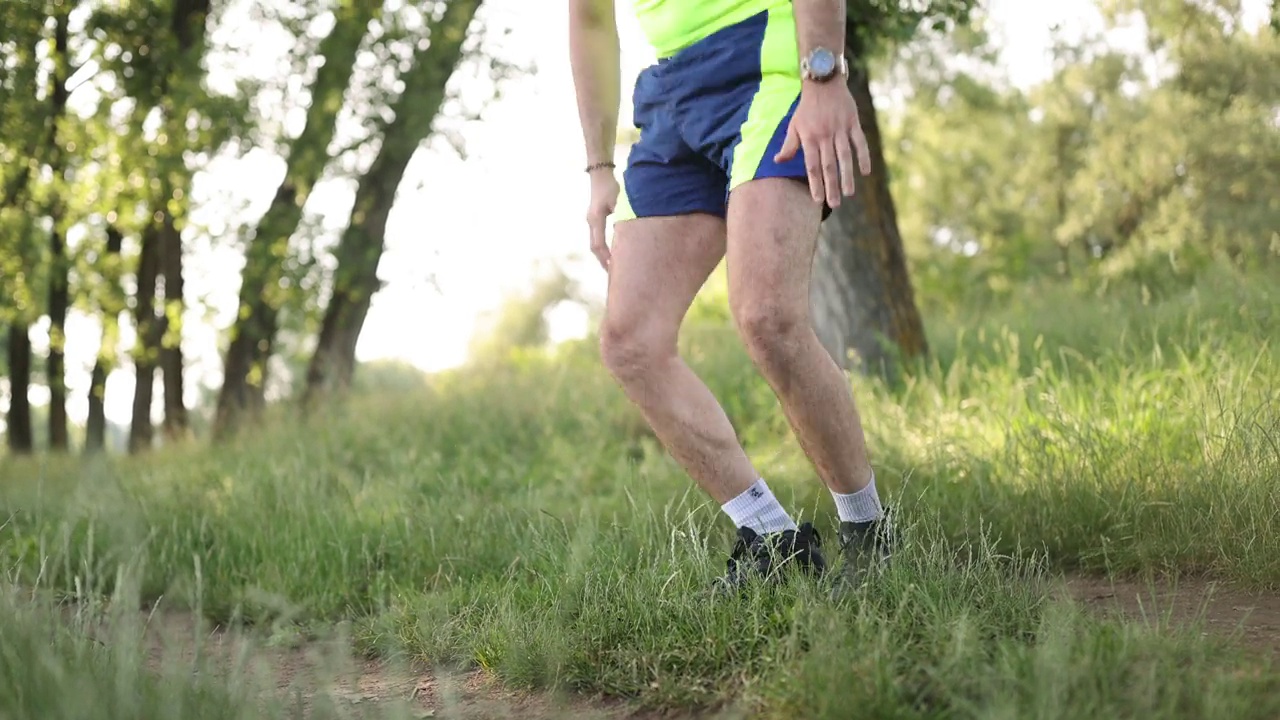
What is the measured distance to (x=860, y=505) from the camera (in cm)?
283

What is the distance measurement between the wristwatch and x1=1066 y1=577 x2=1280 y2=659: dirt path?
1.26m

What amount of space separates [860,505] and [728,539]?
2.53 feet

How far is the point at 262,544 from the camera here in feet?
13.7

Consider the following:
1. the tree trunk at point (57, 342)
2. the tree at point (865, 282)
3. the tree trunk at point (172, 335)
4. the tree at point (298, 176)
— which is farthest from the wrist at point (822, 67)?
the tree trunk at point (57, 342)

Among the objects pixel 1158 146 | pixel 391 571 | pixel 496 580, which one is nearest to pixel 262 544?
pixel 391 571

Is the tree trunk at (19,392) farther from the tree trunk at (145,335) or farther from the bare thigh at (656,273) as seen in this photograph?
the bare thigh at (656,273)

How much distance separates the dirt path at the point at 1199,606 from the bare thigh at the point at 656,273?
1144 millimetres

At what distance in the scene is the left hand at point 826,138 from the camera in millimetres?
2580

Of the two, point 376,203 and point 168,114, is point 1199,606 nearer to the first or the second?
point 376,203

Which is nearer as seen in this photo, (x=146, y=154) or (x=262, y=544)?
(x=262, y=544)

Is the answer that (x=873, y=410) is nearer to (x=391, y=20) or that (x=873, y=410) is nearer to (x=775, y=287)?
(x=775, y=287)

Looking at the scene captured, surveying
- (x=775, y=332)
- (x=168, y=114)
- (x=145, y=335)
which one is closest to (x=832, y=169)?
(x=775, y=332)

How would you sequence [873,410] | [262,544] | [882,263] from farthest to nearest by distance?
[882,263]
[873,410]
[262,544]

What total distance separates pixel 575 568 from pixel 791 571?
0.54 metres
